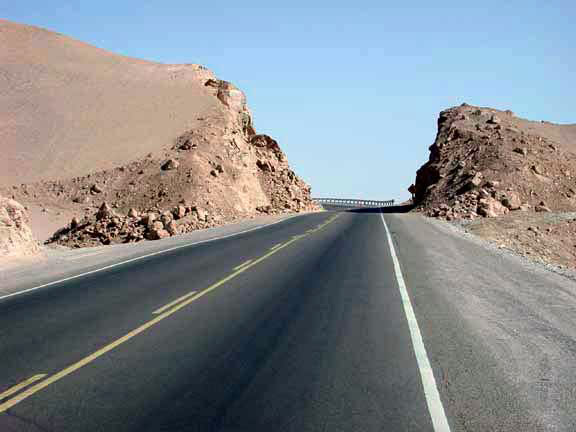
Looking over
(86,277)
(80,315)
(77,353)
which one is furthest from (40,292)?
(77,353)

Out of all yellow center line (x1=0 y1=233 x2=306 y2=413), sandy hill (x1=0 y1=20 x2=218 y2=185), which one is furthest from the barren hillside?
sandy hill (x1=0 y1=20 x2=218 y2=185)

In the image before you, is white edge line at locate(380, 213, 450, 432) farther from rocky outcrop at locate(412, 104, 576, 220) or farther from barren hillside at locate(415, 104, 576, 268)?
rocky outcrop at locate(412, 104, 576, 220)

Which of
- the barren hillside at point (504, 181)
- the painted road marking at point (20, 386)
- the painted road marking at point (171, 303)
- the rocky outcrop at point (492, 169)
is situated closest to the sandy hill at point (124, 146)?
the rocky outcrop at point (492, 169)

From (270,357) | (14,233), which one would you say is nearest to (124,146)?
(14,233)

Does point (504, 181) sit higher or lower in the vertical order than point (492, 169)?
lower

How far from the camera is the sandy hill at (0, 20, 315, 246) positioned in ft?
127

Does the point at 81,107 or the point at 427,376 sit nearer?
the point at 427,376

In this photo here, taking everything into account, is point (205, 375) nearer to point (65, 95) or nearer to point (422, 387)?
point (422, 387)

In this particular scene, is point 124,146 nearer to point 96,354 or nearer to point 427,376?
point 96,354

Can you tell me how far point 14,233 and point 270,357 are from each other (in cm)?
1529

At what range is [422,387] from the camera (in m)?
6.29

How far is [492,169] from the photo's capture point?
55.6 m

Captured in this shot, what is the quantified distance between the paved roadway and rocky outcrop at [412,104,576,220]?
114 feet

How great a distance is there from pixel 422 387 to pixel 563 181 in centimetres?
5273
